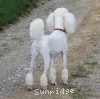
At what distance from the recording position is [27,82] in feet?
26.2

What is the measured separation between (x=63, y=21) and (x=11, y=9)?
6830 mm

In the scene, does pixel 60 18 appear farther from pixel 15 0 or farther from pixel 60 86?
pixel 15 0

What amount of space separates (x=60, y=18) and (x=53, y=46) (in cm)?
61

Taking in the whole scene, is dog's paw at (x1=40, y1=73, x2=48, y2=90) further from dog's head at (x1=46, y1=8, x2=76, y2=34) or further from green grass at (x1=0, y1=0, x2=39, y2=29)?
green grass at (x1=0, y1=0, x2=39, y2=29)

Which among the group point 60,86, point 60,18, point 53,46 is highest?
point 60,18

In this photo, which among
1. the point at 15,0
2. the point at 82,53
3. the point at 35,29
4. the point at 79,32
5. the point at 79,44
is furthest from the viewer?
the point at 15,0

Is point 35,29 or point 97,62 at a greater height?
point 35,29

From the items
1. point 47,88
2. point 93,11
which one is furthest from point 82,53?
point 93,11

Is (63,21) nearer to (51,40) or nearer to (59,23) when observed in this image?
(59,23)

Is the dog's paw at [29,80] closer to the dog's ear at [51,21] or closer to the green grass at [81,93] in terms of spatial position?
the green grass at [81,93]

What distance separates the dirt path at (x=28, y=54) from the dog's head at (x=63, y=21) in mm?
1114

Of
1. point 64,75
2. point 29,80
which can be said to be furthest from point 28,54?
point 29,80

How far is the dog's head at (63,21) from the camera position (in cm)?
809

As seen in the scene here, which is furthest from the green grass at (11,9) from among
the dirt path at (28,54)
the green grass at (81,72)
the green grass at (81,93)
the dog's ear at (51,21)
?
the green grass at (81,93)
